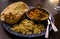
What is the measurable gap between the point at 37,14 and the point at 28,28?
12cm

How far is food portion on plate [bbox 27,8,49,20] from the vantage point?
3.16 feet

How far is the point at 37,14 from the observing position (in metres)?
0.98

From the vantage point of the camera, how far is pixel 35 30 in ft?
2.93

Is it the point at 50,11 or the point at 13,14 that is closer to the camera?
the point at 13,14

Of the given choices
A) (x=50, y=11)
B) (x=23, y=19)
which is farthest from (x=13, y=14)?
(x=50, y=11)

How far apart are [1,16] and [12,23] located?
88 mm

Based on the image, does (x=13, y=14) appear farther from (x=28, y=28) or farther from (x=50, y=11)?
(x=50, y=11)

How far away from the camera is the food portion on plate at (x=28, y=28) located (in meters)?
0.89

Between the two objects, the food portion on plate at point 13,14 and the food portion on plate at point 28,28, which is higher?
the food portion on plate at point 13,14

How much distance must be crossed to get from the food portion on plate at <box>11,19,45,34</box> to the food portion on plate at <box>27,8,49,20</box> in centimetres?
4

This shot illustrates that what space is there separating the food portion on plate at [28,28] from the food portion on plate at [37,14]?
0.14ft

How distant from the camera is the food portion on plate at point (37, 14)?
0.96m

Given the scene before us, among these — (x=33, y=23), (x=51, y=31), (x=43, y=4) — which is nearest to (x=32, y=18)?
(x=33, y=23)

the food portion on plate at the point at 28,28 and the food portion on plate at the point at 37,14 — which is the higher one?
the food portion on plate at the point at 37,14
